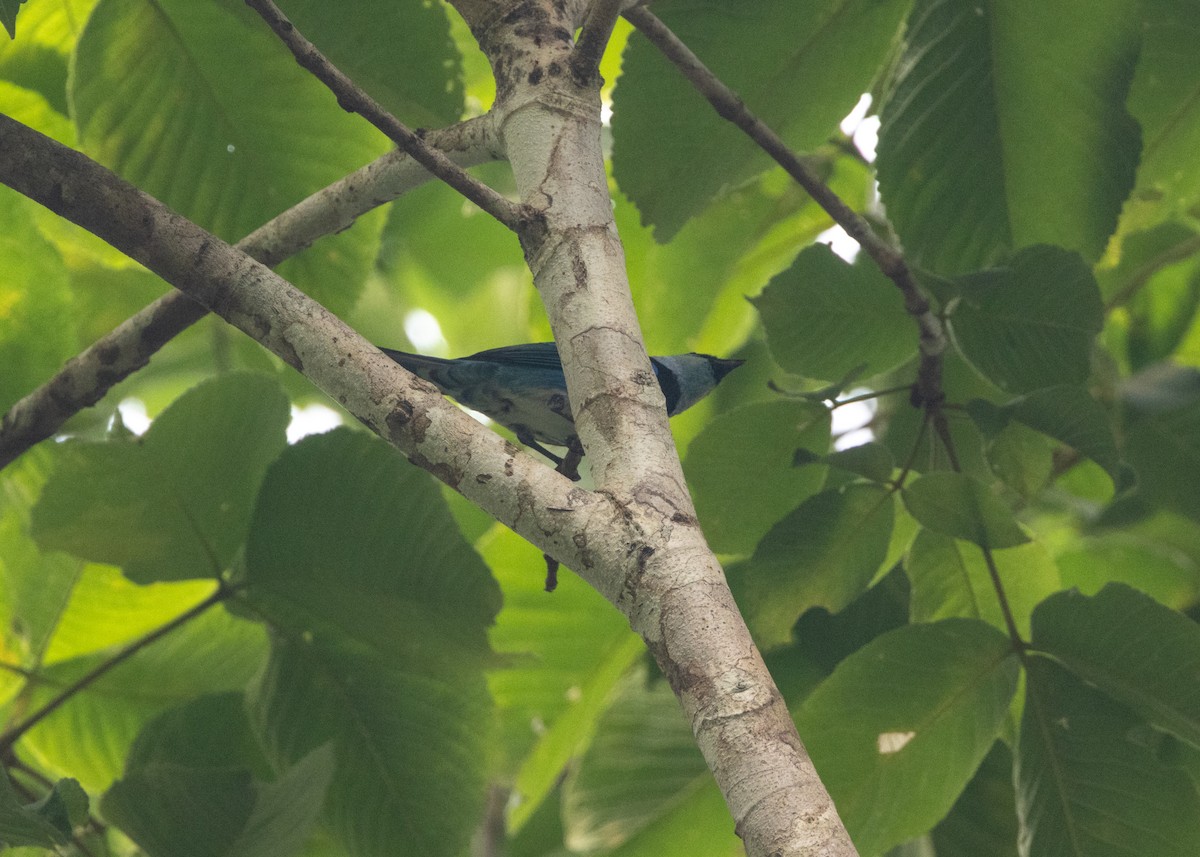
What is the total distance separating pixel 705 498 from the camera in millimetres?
2207

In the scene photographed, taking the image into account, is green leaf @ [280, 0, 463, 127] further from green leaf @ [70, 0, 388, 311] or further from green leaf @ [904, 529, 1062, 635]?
green leaf @ [904, 529, 1062, 635]

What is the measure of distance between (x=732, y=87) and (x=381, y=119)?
973mm

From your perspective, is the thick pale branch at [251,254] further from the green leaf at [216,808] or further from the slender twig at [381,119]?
the green leaf at [216,808]

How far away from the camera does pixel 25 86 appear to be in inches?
104

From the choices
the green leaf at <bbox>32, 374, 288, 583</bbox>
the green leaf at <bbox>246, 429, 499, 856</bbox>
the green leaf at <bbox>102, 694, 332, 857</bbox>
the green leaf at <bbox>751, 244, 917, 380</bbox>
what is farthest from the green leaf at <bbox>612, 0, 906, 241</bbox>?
the green leaf at <bbox>102, 694, 332, 857</bbox>

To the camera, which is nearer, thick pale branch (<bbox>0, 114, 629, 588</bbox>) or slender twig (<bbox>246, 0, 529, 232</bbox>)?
thick pale branch (<bbox>0, 114, 629, 588</bbox>)

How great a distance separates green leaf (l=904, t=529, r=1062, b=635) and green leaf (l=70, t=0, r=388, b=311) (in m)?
1.26

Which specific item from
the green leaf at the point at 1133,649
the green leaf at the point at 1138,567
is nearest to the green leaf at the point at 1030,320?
the green leaf at the point at 1133,649

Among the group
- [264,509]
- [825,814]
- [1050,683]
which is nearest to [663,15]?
[264,509]

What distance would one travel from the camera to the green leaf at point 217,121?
216 cm

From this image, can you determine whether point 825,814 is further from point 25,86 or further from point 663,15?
point 25,86

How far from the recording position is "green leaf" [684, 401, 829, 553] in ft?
7.08

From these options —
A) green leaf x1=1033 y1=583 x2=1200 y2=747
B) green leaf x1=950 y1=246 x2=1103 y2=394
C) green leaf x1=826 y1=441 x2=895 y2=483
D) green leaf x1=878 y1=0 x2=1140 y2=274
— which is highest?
green leaf x1=878 y1=0 x2=1140 y2=274

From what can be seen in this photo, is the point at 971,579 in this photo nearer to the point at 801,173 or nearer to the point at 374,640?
the point at 801,173
